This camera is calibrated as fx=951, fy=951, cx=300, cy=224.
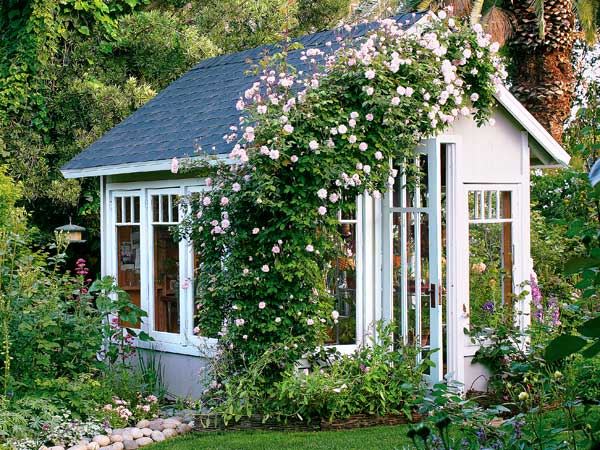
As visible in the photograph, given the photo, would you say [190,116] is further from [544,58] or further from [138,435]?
[544,58]

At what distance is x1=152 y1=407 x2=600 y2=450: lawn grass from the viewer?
740 centimetres

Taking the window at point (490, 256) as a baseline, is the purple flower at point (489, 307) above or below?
below

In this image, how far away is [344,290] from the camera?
9.16 m

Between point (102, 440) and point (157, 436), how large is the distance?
46 centimetres

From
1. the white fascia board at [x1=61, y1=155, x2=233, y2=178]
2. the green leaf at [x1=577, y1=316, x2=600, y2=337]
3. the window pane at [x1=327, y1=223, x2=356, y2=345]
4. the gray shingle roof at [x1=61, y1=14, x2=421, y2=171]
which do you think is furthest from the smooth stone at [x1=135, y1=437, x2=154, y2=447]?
the green leaf at [x1=577, y1=316, x2=600, y2=337]

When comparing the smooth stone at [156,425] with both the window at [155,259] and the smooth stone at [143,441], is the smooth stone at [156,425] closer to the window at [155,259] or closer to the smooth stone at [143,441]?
the smooth stone at [143,441]

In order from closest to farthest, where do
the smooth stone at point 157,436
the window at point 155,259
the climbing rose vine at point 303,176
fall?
the smooth stone at point 157,436, the climbing rose vine at point 303,176, the window at point 155,259

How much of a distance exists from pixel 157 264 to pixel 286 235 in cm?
262

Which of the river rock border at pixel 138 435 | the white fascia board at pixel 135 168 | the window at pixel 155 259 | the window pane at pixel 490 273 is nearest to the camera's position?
the river rock border at pixel 138 435

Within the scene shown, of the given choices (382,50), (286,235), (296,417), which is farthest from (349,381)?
(382,50)

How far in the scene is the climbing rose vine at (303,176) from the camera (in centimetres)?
825

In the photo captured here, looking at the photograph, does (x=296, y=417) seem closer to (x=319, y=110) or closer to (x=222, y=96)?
(x=319, y=110)

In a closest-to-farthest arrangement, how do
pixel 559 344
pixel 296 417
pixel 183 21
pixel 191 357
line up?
pixel 559 344
pixel 296 417
pixel 191 357
pixel 183 21

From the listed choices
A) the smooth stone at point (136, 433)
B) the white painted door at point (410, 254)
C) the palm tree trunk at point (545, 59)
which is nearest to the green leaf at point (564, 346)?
the smooth stone at point (136, 433)
